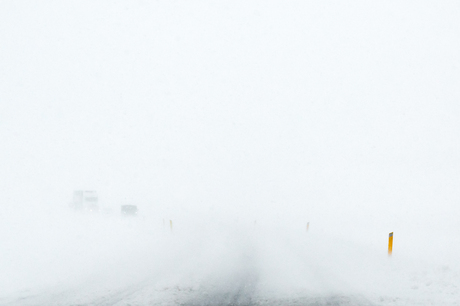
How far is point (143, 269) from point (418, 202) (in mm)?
54484

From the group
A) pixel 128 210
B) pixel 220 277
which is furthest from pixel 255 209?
pixel 220 277

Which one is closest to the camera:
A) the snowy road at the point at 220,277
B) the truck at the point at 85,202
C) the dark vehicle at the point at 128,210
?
the snowy road at the point at 220,277

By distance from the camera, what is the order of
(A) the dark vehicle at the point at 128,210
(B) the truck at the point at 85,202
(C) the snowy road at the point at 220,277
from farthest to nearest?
(B) the truck at the point at 85,202 < (A) the dark vehicle at the point at 128,210 < (C) the snowy road at the point at 220,277

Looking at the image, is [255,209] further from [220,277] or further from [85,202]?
[220,277]

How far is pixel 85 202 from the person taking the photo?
43.2m

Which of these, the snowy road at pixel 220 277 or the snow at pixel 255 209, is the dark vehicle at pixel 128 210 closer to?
the snow at pixel 255 209

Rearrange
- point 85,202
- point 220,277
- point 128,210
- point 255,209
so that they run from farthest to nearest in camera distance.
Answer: point 255,209, point 85,202, point 128,210, point 220,277

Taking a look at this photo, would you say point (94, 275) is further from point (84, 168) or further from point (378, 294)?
point (84, 168)

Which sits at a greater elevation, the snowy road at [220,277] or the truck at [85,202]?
the snowy road at [220,277]

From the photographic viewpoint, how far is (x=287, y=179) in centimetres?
9525

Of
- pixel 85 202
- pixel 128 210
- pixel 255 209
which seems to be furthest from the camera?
pixel 255 209

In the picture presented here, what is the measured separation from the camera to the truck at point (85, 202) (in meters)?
42.8

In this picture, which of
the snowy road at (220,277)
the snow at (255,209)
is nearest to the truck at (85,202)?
the snow at (255,209)

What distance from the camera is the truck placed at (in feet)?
141
